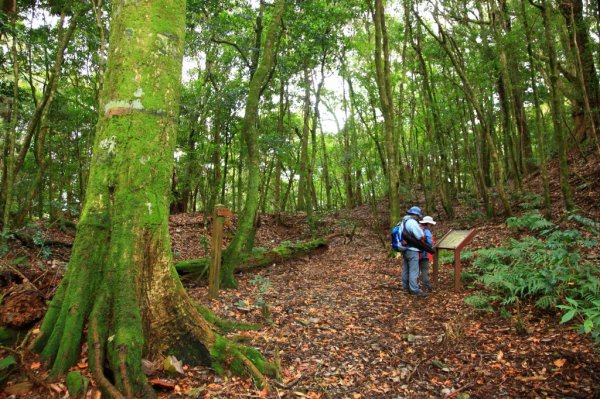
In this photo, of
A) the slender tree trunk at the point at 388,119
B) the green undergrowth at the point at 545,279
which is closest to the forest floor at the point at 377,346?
the green undergrowth at the point at 545,279

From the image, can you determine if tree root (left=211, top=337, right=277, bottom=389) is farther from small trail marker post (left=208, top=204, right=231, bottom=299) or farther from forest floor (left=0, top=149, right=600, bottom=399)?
small trail marker post (left=208, top=204, right=231, bottom=299)

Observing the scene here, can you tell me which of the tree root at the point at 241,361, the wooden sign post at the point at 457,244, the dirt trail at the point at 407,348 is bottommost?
the dirt trail at the point at 407,348

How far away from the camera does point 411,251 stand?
24.1 feet

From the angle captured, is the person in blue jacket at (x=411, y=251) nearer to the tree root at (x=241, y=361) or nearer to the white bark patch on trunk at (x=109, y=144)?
the tree root at (x=241, y=361)

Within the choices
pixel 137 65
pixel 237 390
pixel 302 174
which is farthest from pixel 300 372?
pixel 302 174

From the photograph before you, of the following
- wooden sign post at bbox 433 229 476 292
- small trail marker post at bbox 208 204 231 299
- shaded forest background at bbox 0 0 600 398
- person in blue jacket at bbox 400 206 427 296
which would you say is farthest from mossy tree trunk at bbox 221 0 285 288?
wooden sign post at bbox 433 229 476 292

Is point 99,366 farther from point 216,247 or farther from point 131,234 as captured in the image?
point 216,247

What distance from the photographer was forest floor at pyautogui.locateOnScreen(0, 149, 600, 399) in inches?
141

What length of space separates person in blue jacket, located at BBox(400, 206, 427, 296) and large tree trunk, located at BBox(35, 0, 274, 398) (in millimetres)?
4527

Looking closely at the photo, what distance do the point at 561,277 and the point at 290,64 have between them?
42.0 feet

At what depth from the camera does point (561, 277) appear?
5383mm

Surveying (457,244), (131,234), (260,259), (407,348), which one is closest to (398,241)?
(457,244)

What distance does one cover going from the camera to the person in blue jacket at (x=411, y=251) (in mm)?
7262

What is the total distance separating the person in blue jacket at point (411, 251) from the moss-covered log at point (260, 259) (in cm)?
400
